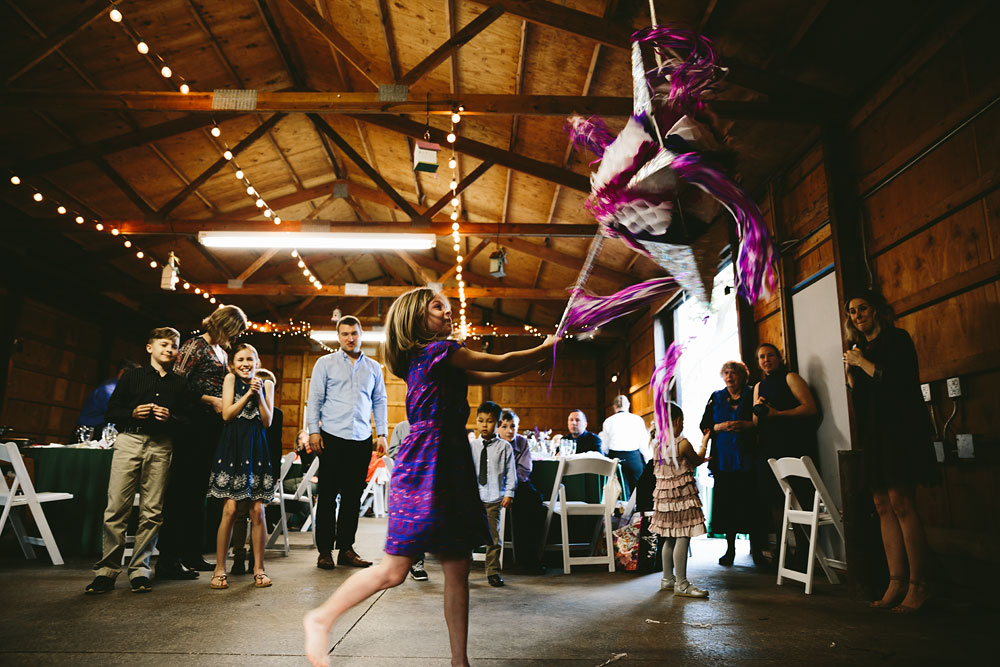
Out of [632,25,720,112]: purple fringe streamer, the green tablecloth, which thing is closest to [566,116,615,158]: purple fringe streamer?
[632,25,720,112]: purple fringe streamer

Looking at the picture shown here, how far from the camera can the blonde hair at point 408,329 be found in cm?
197

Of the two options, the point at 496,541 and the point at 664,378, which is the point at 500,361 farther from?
the point at 496,541

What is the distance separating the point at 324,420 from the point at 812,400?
3282 mm

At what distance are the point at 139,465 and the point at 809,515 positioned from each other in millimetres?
3548

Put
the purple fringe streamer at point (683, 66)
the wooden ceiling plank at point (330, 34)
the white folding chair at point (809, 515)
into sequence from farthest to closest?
the wooden ceiling plank at point (330, 34) → the white folding chair at point (809, 515) → the purple fringe streamer at point (683, 66)

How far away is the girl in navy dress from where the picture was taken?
3365mm

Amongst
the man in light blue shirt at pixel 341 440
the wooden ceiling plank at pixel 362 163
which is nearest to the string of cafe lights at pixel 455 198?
the wooden ceiling plank at pixel 362 163

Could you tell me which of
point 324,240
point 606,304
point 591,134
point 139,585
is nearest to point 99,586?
point 139,585

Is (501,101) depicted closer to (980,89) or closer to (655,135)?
(980,89)

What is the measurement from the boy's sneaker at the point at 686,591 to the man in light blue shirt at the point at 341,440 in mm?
1930

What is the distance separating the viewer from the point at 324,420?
4121 millimetres

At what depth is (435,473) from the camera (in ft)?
5.93

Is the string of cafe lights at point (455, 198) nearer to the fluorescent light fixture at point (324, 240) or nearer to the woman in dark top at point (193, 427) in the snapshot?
the fluorescent light fixture at point (324, 240)

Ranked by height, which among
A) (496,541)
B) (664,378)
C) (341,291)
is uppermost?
(341,291)
